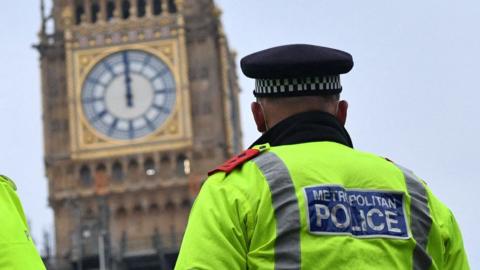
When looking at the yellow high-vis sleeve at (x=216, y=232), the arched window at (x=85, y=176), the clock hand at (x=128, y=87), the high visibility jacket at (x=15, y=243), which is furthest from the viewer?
the arched window at (x=85, y=176)

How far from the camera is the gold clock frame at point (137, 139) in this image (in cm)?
7356

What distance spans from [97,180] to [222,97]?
712 centimetres

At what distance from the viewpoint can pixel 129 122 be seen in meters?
73.6

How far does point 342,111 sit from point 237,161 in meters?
0.64

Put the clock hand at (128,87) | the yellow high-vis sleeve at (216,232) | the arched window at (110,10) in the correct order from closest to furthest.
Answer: the yellow high-vis sleeve at (216,232) < the clock hand at (128,87) < the arched window at (110,10)

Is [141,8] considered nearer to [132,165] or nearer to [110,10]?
[110,10]

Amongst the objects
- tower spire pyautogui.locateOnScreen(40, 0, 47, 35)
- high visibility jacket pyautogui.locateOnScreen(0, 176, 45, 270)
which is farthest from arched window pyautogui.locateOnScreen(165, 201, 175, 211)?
high visibility jacket pyautogui.locateOnScreen(0, 176, 45, 270)

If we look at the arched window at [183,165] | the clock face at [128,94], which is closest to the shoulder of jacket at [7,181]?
the clock face at [128,94]

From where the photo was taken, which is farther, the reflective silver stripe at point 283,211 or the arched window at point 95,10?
the arched window at point 95,10

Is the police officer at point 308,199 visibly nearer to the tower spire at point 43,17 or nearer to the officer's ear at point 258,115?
the officer's ear at point 258,115

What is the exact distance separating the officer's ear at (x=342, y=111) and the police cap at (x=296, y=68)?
178mm

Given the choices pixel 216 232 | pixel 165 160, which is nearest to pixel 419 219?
pixel 216 232

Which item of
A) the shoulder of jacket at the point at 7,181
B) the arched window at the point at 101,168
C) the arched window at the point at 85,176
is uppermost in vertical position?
the shoulder of jacket at the point at 7,181

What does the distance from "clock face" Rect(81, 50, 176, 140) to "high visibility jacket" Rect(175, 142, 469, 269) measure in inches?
2642
